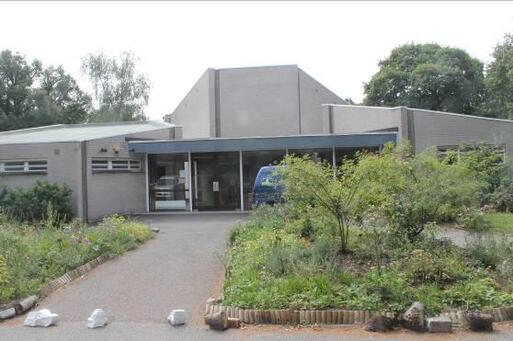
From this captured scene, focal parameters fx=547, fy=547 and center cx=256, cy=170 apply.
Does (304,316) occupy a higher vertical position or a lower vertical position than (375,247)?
lower

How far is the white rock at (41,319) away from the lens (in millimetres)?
7609

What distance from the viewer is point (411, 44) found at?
47.7 meters

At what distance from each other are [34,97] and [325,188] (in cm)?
4485

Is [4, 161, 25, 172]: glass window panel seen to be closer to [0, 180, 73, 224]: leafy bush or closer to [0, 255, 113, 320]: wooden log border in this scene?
[0, 180, 73, 224]: leafy bush

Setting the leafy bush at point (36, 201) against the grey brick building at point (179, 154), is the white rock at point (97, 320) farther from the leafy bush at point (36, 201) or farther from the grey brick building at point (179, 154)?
the grey brick building at point (179, 154)

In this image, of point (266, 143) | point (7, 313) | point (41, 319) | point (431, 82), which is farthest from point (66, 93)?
point (41, 319)

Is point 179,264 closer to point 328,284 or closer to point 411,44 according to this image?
point 328,284

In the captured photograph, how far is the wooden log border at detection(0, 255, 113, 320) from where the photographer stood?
325 inches

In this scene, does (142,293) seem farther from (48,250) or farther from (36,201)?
(36,201)

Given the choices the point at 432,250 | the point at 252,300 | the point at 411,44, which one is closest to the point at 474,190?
the point at 432,250

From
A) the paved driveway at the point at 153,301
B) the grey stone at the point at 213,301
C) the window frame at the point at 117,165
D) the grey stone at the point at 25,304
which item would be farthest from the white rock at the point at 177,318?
the window frame at the point at 117,165

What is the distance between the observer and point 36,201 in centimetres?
1892

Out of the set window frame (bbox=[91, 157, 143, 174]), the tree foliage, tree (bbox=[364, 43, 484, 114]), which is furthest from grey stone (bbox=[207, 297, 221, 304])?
the tree foliage

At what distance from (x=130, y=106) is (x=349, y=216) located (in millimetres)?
40912
